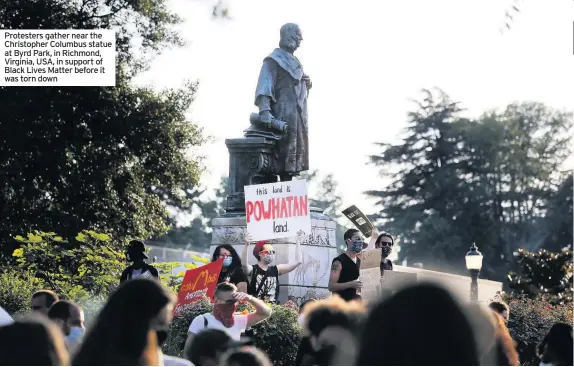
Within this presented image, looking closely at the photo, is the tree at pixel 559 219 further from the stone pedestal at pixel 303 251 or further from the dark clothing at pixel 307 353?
the dark clothing at pixel 307 353

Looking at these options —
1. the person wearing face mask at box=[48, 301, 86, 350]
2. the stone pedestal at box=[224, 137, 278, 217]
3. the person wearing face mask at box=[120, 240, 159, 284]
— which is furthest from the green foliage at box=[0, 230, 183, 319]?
the person wearing face mask at box=[48, 301, 86, 350]

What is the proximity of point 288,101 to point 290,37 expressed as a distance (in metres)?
0.87

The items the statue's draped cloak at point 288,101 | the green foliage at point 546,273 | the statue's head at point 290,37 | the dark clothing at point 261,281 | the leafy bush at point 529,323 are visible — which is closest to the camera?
the dark clothing at point 261,281

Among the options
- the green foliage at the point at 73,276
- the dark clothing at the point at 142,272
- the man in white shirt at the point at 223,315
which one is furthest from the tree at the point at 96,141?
the man in white shirt at the point at 223,315

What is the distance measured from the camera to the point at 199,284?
43.8ft

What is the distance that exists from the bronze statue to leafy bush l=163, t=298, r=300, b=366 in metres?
5.39

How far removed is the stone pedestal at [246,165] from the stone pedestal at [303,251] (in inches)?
12.0

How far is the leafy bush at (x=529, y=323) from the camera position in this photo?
14.5m

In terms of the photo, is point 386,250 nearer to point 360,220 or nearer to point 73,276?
point 360,220

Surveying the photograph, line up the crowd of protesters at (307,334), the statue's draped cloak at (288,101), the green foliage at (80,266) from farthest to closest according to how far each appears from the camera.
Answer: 1. the statue's draped cloak at (288,101)
2. the green foliage at (80,266)
3. the crowd of protesters at (307,334)

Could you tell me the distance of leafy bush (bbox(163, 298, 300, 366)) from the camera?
1288 centimetres

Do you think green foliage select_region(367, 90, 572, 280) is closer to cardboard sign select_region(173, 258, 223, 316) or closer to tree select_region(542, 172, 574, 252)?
tree select_region(542, 172, 574, 252)

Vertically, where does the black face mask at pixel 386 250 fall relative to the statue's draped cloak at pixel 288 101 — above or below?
below

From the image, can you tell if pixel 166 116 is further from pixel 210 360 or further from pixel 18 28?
pixel 210 360
